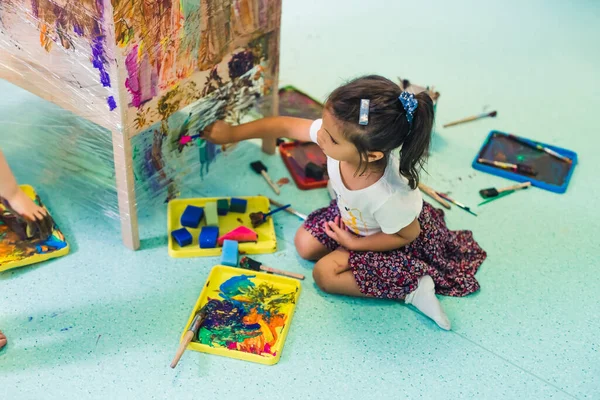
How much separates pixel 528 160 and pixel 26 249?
144 centimetres

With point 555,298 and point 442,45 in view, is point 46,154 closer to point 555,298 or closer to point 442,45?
point 555,298

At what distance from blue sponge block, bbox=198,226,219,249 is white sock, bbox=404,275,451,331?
468 millimetres

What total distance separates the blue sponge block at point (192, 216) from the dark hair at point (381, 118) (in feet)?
1.66

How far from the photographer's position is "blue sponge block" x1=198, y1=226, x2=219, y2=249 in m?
1.39

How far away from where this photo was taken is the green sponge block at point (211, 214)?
1450mm

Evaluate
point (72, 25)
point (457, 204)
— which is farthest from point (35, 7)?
point (457, 204)

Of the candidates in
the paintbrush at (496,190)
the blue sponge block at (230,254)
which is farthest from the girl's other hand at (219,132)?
the paintbrush at (496,190)

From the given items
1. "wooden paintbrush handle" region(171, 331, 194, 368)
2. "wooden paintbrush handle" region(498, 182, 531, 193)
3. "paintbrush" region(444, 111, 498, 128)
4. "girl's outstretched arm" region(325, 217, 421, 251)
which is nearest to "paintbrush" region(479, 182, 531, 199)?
"wooden paintbrush handle" region(498, 182, 531, 193)

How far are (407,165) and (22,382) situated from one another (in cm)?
84

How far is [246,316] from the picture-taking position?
1247 millimetres

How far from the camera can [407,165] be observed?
1.13 m

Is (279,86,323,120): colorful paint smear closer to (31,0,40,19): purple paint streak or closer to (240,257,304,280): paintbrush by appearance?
(240,257,304,280): paintbrush

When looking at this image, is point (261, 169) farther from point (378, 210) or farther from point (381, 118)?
point (381, 118)

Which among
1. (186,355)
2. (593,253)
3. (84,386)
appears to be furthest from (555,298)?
(84,386)
